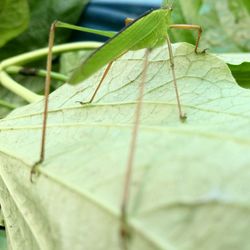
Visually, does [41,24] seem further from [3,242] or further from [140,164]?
[140,164]

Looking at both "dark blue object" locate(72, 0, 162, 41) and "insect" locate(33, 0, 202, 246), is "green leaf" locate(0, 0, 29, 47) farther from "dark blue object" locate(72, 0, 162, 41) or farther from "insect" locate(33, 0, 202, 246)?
"insect" locate(33, 0, 202, 246)

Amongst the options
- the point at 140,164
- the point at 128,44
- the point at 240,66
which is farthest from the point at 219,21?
the point at 140,164

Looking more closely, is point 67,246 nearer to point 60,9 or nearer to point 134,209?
point 134,209

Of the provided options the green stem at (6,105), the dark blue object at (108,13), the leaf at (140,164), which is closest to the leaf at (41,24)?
the dark blue object at (108,13)

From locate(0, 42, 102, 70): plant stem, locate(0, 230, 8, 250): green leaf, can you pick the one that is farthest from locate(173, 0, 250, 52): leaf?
locate(0, 230, 8, 250): green leaf

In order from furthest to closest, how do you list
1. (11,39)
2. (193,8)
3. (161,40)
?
(11,39) < (193,8) < (161,40)

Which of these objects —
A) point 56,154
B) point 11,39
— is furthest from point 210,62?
point 11,39

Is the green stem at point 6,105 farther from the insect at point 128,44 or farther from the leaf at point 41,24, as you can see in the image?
the insect at point 128,44
